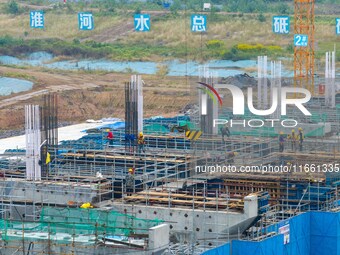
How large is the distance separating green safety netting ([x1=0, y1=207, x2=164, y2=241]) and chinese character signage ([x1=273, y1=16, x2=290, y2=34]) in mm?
26785

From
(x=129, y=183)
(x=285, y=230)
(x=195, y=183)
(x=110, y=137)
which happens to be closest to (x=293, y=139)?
(x=195, y=183)

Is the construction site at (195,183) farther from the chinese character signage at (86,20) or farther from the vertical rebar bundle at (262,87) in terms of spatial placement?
the chinese character signage at (86,20)

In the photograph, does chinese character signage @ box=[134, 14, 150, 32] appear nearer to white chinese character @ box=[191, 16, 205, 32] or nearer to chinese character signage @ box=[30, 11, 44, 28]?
chinese character signage @ box=[30, 11, 44, 28]

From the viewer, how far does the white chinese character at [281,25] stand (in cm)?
5016

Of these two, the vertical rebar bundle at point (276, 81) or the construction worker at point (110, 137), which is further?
the construction worker at point (110, 137)

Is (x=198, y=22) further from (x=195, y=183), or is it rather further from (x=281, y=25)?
(x=195, y=183)

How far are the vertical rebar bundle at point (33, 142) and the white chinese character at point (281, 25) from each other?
22.4 meters

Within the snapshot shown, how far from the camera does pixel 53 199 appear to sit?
88.2 ft

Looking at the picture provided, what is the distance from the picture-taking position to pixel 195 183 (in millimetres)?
27844

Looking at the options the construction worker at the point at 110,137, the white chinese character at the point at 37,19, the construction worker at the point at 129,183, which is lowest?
the construction worker at the point at 129,183

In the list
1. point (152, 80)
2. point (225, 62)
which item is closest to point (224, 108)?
point (225, 62)

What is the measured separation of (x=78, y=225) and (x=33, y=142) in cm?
636

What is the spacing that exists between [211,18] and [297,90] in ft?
94.4

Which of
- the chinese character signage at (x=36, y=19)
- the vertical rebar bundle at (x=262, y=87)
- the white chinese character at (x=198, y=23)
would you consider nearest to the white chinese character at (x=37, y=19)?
the chinese character signage at (x=36, y=19)
